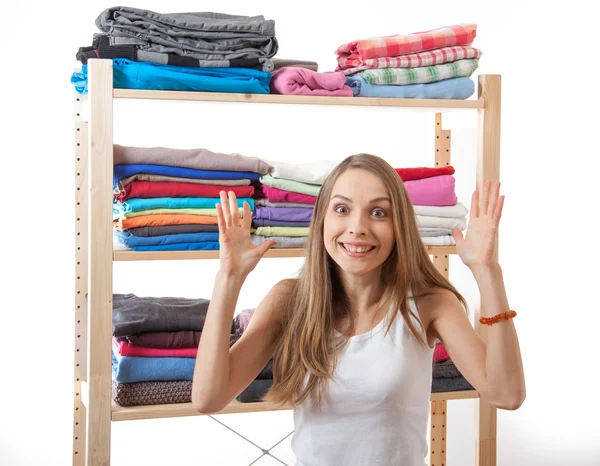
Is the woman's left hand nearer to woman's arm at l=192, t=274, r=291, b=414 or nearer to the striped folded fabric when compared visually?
woman's arm at l=192, t=274, r=291, b=414

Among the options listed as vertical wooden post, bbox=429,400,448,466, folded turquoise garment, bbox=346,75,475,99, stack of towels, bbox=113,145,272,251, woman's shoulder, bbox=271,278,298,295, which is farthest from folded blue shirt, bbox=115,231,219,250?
vertical wooden post, bbox=429,400,448,466

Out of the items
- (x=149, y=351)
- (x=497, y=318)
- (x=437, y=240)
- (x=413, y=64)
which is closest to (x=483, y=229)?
(x=497, y=318)

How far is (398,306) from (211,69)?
79 cm

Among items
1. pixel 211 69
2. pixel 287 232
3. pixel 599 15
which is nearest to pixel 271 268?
pixel 287 232

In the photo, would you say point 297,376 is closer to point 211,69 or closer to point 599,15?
point 211,69

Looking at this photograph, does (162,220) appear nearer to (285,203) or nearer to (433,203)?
(285,203)

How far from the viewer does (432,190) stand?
2.34 meters

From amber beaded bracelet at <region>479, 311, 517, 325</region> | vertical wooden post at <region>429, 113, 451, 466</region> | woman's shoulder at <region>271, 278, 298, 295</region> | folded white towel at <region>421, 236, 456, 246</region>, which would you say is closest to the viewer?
amber beaded bracelet at <region>479, 311, 517, 325</region>

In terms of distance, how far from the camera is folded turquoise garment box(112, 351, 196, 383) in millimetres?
2154

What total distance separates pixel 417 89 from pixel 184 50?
0.65 m

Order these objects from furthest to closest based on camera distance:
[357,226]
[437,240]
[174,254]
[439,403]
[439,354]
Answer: [439,403] < [439,354] < [437,240] < [174,254] < [357,226]

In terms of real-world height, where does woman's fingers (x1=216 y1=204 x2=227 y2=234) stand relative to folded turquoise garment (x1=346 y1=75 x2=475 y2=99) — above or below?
below

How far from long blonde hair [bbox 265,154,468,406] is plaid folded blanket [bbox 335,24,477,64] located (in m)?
0.55

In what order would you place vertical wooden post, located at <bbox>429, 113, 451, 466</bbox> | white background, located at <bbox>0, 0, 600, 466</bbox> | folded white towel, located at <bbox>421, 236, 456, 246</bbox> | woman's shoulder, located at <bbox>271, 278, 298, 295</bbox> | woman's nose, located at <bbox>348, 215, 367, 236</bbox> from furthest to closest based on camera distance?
white background, located at <bbox>0, 0, 600, 466</bbox>
vertical wooden post, located at <bbox>429, 113, 451, 466</bbox>
folded white towel, located at <bbox>421, 236, 456, 246</bbox>
woman's shoulder, located at <bbox>271, 278, 298, 295</bbox>
woman's nose, located at <bbox>348, 215, 367, 236</bbox>
